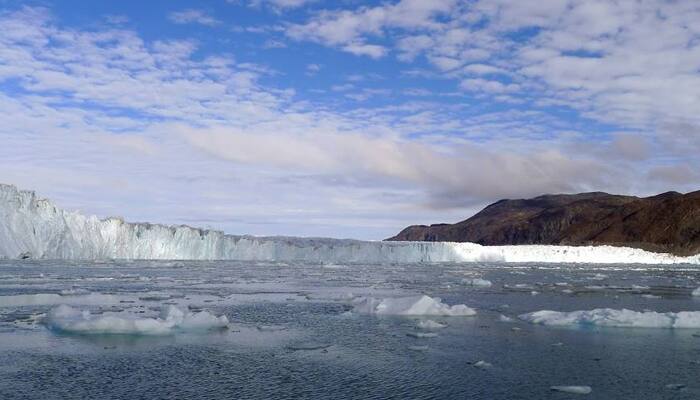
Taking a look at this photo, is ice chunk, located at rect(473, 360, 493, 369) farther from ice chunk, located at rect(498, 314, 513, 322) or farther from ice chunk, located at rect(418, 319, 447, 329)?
ice chunk, located at rect(498, 314, 513, 322)

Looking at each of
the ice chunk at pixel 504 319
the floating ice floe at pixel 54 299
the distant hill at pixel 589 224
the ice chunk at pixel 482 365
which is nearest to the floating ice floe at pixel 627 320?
the ice chunk at pixel 504 319

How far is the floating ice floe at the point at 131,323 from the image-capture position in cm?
958

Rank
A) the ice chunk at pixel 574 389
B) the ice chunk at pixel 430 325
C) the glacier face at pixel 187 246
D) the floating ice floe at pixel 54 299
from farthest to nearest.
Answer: the glacier face at pixel 187 246, the floating ice floe at pixel 54 299, the ice chunk at pixel 430 325, the ice chunk at pixel 574 389

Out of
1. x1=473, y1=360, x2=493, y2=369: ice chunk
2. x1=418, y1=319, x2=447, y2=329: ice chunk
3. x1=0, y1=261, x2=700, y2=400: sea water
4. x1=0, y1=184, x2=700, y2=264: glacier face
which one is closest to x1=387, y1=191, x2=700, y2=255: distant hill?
x1=0, y1=184, x2=700, y2=264: glacier face

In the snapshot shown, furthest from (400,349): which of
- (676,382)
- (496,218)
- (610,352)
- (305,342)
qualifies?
(496,218)

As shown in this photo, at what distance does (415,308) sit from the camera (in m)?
12.4

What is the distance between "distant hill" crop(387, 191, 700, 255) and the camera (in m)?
97.4

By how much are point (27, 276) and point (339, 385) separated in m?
19.6

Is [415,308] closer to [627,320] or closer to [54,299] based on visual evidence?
[627,320]

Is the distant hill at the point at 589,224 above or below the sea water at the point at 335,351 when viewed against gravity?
above

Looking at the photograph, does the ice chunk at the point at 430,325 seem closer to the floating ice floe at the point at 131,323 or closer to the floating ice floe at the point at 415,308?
the floating ice floe at the point at 415,308

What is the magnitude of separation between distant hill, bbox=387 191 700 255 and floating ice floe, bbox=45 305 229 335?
293 feet

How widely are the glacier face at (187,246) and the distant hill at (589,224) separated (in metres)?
37.7

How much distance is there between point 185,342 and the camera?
9.03m
